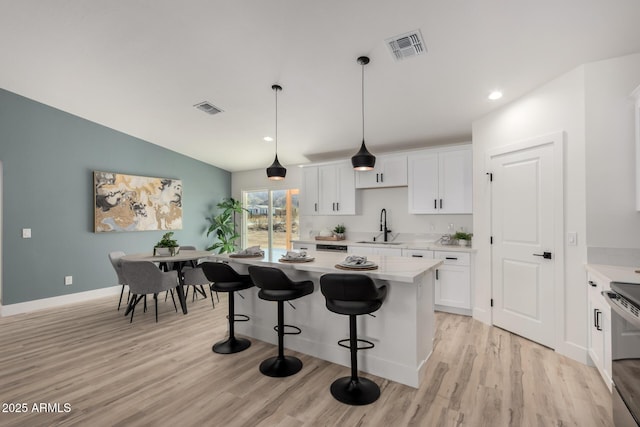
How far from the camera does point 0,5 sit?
264cm

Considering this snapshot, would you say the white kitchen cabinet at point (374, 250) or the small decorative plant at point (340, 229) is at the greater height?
the small decorative plant at point (340, 229)

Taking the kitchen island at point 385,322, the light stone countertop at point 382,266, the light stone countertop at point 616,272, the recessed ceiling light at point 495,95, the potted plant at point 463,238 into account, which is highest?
the recessed ceiling light at point 495,95

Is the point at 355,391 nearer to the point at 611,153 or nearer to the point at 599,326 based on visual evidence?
the point at 599,326

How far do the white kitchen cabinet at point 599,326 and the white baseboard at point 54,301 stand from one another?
255 inches

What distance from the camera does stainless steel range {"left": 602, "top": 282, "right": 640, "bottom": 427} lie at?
1440 mm

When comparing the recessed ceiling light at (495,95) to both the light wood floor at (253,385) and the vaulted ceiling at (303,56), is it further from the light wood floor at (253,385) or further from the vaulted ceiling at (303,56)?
the light wood floor at (253,385)

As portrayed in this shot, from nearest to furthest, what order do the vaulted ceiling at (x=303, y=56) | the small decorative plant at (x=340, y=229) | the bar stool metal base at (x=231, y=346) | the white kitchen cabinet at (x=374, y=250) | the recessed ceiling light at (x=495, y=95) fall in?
the vaulted ceiling at (x=303, y=56), the bar stool metal base at (x=231, y=346), the recessed ceiling light at (x=495, y=95), the white kitchen cabinet at (x=374, y=250), the small decorative plant at (x=340, y=229)

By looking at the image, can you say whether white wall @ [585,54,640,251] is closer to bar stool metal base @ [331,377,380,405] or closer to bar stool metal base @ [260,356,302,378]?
bar stool metal base @ [331,377,380,405]

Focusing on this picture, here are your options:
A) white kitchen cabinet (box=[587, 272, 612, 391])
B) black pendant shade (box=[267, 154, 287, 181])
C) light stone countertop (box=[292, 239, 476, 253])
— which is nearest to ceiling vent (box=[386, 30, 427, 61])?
black pendant shade (box=[267, 154, 287, 181])

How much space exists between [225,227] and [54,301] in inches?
126

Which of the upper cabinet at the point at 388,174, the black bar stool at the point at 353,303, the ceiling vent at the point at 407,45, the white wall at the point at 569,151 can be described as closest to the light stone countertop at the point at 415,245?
the upper cabinet at the point at 388,174

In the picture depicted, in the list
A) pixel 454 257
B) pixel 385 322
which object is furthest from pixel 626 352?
pixel 454 257

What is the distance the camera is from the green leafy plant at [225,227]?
22.7 feet

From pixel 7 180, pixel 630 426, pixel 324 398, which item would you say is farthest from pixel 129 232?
pixel 630 426
